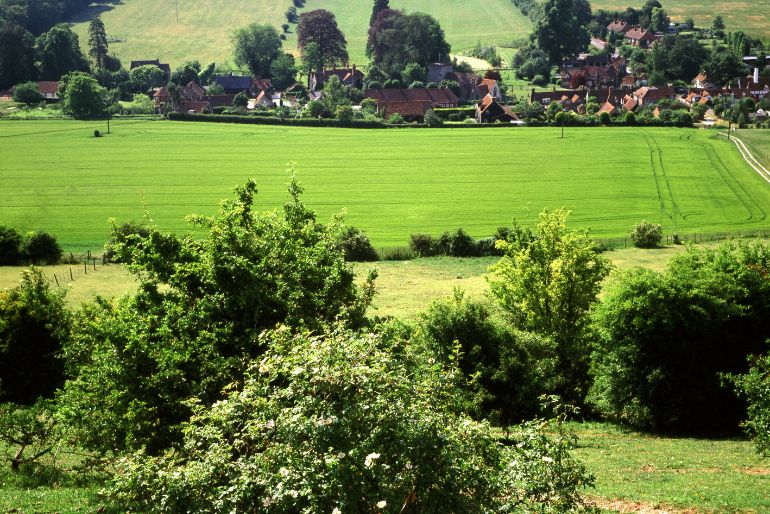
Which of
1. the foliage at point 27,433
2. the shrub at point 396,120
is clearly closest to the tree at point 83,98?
the shrub at point 396,120

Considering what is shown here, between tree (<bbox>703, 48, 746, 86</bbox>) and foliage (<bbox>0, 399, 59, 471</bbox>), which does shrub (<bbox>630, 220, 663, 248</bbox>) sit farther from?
tree (<bbox>703, 48, 746, 86</bbox>)

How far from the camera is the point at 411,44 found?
529ft

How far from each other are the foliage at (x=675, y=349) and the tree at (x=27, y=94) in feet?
400

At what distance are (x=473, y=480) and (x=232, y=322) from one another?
28.1 ft

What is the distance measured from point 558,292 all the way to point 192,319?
780 inches

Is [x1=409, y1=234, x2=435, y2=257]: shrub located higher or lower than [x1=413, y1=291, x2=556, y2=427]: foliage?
lower

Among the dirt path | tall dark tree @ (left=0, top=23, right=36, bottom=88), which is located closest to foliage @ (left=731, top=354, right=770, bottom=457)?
the dirt path

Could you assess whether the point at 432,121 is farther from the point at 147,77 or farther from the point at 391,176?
the point at 147,77

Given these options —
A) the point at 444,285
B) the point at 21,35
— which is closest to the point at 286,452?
the point at 444,285

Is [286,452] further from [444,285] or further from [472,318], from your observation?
[444,285]

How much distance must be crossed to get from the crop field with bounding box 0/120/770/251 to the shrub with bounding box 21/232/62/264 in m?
3.19

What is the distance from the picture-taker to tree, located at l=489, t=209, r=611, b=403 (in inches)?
1368

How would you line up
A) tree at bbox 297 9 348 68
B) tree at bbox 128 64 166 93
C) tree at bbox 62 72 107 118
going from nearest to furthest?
tree at bbox 62 72 107 118
tree at bbox 128 64 166 93
tree at bbox 297 9 348 68

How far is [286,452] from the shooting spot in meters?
12.6
